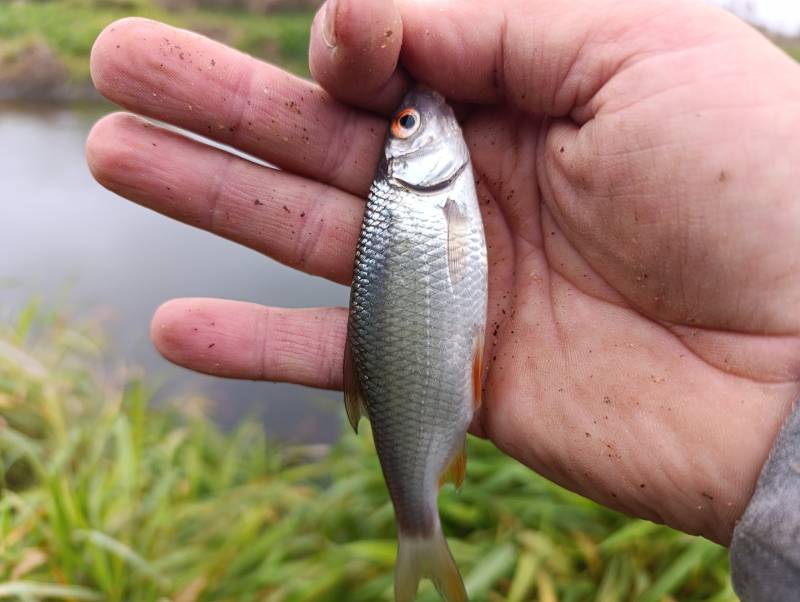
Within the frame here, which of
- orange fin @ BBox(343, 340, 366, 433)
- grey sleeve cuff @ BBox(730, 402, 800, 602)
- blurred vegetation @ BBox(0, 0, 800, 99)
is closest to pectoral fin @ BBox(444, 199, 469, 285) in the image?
orange fin @ BBox(343, 340, 366, 433)

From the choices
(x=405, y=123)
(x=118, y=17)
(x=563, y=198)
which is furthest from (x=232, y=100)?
(x=118, y=17)

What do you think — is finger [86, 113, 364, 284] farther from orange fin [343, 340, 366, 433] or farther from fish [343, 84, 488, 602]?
orange fin [343, 340, 366, 433]

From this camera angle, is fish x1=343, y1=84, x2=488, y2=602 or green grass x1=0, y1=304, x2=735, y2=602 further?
green grass x1=0, y1=304, x2=735, y2=602

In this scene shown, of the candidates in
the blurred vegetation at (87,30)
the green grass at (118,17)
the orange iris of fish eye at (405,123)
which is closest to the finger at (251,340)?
the orange iris of fish eye at (405,123)

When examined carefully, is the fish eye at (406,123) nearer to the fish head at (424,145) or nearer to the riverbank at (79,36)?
the fish head at (424,145)

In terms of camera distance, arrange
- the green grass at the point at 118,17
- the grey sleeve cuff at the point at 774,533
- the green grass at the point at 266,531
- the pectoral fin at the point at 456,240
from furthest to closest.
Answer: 1. the green grass at the point at 118,17
2. the green grass at the point at 266,531
3. the pectoral fin at the point at 456,240
4. the grey sleeve cuff at the point at 774,533

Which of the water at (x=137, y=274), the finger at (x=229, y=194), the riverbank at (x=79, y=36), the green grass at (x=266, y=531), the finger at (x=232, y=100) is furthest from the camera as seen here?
the riverbank at (x=79, y=36)
